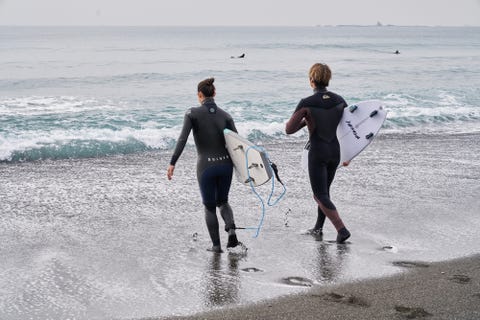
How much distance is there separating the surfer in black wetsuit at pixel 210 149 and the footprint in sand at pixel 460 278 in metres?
2.09

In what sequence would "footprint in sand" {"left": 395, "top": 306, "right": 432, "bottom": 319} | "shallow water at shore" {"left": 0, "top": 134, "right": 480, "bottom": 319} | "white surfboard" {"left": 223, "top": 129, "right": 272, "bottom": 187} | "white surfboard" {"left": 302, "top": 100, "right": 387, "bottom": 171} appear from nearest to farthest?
"footprint in sand" {"left": 395, "top": 306, "right": 432, "bottom": 319} → "shallow water at shore" {"left": 0, "top": 134, "right": 480, "bottom": 319} → "white surfboard" {"left": 223, "top": 129, "right": 272, "bottom": 187} → "white surfboard" {"left": 302, "top": 100, "right": 387, "bottom": 171}

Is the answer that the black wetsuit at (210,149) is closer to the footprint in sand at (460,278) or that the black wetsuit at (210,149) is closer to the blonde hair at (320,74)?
the blonde hair at (320,74)

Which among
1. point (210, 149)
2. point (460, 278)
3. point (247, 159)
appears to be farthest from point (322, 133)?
point (460, 278)

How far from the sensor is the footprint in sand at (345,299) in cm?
514

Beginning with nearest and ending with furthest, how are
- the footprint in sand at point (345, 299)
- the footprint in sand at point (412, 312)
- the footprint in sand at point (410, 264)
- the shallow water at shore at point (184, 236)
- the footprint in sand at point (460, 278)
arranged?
the footprint in sand at point (412, 312)
the footprint in sand at point (345, 299)
the shallow water at shore at point (184, 236)
the footprint in sand at point (460, 278)
the footprint in sand at point (410, 264)

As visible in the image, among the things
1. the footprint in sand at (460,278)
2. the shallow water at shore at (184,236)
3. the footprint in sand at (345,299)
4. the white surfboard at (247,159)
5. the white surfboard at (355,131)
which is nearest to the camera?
the footprint in sand at (345,299)

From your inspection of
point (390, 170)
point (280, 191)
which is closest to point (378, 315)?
point (280, 191)

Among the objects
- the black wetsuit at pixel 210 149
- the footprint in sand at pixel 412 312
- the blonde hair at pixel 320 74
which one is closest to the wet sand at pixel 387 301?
the footprint in sand at pixel 412 312

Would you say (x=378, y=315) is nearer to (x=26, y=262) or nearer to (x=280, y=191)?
(x=26, y=262)

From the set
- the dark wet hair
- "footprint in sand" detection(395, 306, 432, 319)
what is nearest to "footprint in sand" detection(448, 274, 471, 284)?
"footprint in sand" detection(395, 306, 432, 319)

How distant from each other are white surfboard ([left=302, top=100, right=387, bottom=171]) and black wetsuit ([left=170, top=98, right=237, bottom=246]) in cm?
114

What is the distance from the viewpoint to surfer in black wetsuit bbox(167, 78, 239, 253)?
6.66 metres

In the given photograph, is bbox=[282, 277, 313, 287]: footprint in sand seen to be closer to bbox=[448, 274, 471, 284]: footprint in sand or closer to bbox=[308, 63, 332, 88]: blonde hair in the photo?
bbox=[448, 274, 471, 284]: footprint in sand

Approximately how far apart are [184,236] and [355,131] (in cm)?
218
